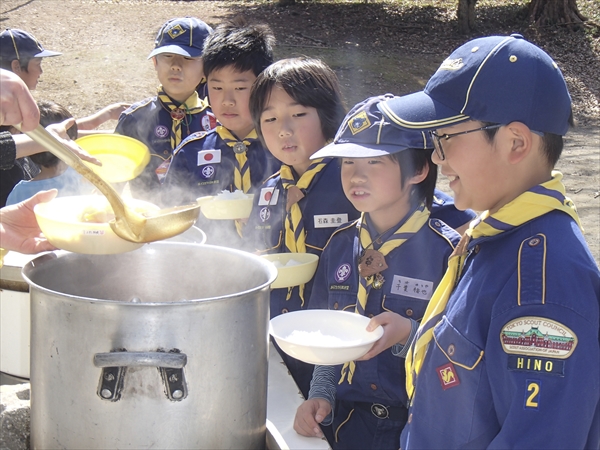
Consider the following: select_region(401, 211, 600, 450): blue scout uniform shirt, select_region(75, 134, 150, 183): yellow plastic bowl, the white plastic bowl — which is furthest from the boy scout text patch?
select_region(75, 134, 150, 183): yellow plastic bowl

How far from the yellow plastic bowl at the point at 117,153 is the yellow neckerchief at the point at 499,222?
1784 millimetres

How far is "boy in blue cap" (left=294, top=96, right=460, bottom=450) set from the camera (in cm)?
205

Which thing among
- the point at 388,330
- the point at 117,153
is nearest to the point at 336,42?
the point at 117,153

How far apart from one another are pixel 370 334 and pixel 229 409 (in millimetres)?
479

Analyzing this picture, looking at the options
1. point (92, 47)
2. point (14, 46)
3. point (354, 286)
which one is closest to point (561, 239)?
point (354, 286)

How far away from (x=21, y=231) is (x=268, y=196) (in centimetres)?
89

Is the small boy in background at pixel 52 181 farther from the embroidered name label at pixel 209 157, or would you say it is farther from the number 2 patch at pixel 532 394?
the number 2 patch at pixel 532 394

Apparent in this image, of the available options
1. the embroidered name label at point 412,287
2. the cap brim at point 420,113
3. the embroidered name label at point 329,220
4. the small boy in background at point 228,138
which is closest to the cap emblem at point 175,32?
the small boy in background at point 228,138

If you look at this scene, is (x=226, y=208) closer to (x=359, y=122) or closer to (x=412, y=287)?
(x=359, y=122)

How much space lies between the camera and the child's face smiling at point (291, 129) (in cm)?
252

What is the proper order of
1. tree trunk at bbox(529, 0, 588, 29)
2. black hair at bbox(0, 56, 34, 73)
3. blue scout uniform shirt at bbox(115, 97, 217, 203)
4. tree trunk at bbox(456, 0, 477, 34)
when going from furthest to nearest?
tree trunk at bbox(529, 0, 588, 29), tree trunk at bbox(456, 0, 477, 34), black hair at bbox(0, 56, 34, 73), blue scout uniform shirt at bbox(115, 97, 217, 203)

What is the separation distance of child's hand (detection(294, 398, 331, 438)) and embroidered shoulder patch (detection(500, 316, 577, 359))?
699 millimetres

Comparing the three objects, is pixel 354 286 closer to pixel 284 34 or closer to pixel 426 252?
pixel 426 252

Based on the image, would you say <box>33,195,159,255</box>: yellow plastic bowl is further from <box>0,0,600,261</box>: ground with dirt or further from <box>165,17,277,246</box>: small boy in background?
<box>0,0,600,261</box>: ground with dirt
